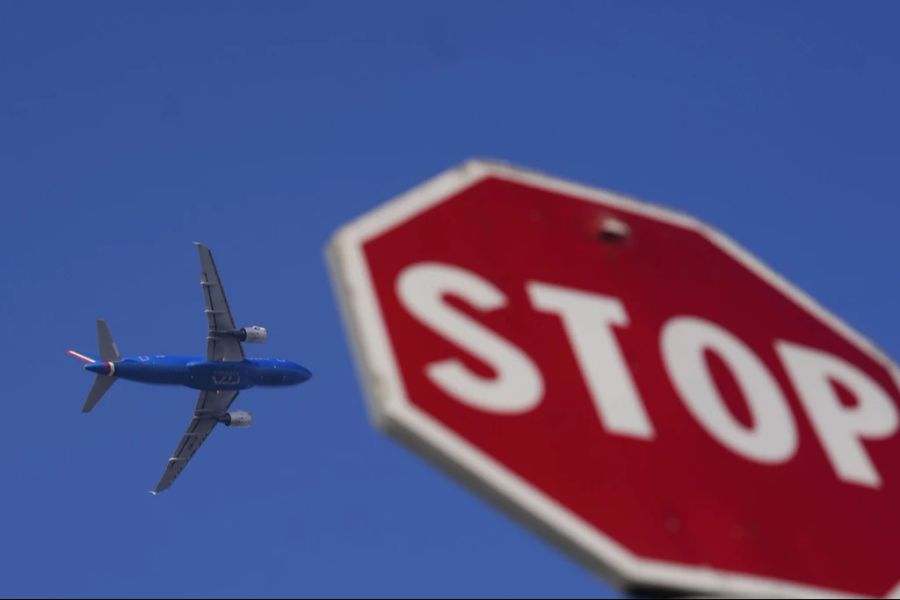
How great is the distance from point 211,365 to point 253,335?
277 centimetres

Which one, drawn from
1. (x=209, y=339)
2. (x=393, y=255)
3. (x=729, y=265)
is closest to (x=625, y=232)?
(x=729, y=265)

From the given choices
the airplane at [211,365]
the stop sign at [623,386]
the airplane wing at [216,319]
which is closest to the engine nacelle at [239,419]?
the airplane at [211,365]

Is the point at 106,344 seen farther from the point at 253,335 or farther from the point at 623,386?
the point at 623,386

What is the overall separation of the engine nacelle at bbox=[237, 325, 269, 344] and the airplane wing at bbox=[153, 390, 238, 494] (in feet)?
23.1

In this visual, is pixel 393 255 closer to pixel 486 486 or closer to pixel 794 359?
pixel 486 486

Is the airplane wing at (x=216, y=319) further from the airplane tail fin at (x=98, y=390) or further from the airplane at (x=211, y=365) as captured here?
the airplane tail fin at (x=98, y=390)

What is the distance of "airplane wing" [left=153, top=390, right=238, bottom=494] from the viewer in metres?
97.8

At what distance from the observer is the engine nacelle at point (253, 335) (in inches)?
3445

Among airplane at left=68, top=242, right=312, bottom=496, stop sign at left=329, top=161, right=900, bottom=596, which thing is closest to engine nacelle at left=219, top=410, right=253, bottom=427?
airplane at left=68, top=242, right=312, bottom=496

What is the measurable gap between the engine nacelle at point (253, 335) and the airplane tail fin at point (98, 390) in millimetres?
7567

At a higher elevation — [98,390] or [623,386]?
[98,390]

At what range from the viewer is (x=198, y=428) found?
99812 millimetres

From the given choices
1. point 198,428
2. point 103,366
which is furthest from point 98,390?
point 198,428

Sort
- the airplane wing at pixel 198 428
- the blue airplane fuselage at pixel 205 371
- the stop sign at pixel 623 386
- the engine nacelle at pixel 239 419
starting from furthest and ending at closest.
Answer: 1. the airplane wing at pixel 198 428
2. the engine nacelle at pixel 239 419
3. the blue airplane fuselage at pixel 205 371
4. the stop sign at pixel 623 386
